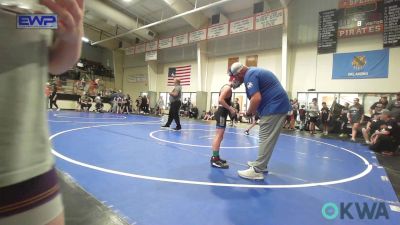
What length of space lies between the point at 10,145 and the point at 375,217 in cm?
308

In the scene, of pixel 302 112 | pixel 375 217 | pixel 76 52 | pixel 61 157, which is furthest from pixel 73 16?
pixel 302 112

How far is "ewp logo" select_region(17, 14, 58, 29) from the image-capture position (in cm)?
54

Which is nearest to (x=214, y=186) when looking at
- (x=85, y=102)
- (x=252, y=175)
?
(x=252, y=175)

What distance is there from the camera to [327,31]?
45.9ft

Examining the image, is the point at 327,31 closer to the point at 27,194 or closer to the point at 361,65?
the point at 361,65

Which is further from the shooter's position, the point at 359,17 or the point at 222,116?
the point at 359,17

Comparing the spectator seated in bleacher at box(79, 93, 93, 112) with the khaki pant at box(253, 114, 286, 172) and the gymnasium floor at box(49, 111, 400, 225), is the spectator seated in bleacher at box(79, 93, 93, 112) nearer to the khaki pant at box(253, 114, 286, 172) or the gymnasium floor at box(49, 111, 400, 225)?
the gymnasium floor at box(49, 111, 400, 225)

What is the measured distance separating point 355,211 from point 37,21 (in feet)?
10.2

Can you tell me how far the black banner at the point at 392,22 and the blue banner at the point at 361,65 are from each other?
568 mm

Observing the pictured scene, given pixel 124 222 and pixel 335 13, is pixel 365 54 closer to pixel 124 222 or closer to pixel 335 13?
pixel 335 13

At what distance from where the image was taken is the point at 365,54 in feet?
43.0

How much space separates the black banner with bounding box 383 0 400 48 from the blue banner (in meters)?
0.57

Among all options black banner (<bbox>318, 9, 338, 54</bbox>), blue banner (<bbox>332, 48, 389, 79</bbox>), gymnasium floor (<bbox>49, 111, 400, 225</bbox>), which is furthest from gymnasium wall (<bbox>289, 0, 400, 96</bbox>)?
gymnasium floor (<bbox>49, 111, 400, 225</bbox>)

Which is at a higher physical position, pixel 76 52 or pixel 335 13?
pixel 335 13
